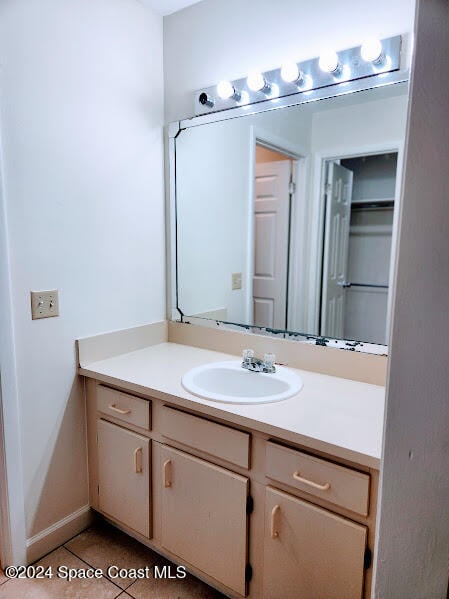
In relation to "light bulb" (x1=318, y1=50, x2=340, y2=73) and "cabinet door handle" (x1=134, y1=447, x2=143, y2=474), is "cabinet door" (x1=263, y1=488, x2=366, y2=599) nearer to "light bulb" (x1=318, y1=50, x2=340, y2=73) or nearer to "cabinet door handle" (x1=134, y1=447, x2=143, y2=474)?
"cabinet door handle" (x1=134, y1=447, x2=143, y2=474)

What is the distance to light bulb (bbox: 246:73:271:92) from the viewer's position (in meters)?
1.58

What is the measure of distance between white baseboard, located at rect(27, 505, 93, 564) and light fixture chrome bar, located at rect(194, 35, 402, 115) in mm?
1941

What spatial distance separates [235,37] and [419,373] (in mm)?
1743

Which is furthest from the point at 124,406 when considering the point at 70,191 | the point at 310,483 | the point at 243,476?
the point at 70,191

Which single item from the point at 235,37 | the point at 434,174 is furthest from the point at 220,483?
the point at 235,37

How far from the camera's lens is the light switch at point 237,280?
76.8 inches

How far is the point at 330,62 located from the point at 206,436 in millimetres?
1412

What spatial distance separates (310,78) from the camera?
58.9 inches

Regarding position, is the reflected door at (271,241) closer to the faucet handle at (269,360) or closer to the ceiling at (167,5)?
the faucet handle at (269,360)

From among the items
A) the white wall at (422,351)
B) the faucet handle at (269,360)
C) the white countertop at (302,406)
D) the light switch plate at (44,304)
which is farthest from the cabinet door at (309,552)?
the light switch plate at (44,304)

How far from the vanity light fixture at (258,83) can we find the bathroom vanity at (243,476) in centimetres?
119

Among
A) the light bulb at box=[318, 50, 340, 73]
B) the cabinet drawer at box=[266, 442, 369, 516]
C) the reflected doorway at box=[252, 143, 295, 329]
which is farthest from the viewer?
the reflected doorway at box=[252, 143, 295, 329]

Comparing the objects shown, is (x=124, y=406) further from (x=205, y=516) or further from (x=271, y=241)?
(x=271, y=241)

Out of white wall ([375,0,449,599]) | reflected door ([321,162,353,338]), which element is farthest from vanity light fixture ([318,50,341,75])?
white wall ([375,0,449,599])
